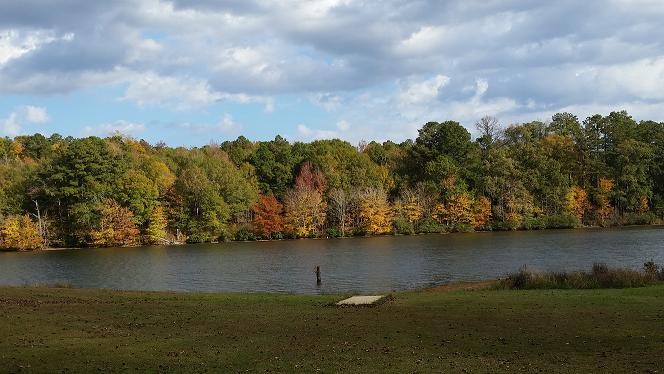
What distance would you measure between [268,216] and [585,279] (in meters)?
74.7

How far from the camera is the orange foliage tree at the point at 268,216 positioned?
326ft

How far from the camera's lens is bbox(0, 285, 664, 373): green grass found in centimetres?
1298

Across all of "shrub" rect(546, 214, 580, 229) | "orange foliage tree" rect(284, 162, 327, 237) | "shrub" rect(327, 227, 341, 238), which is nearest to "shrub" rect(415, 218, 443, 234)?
"shrub" rect(327, 227, 341, 238)

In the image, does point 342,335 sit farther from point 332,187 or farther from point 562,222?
point 562,222

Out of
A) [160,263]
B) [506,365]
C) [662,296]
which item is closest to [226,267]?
[160,263]

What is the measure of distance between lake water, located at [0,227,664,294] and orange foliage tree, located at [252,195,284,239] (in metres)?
29.0

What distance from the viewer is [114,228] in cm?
8800

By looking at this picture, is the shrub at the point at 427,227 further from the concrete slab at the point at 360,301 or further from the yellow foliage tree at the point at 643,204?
the concrete slab at the point at 360,301

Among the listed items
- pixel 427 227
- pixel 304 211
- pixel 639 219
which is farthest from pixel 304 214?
pixel 639 219

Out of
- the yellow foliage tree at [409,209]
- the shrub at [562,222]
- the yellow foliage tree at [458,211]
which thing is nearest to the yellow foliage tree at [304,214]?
the yellow foliage tree at [409,209]

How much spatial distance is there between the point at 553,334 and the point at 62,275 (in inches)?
1745

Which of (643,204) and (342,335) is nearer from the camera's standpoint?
(342,335)

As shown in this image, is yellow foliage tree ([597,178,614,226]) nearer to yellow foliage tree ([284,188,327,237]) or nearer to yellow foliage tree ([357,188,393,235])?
yellow foliage tree ([357,188,393,235])

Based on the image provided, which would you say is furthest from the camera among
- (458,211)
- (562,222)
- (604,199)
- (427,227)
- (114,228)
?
(604,199)
